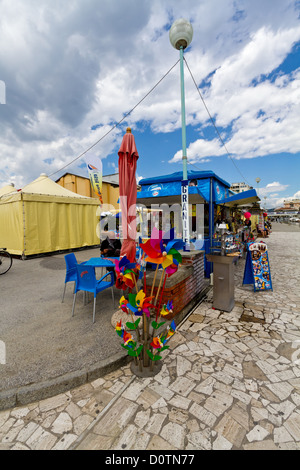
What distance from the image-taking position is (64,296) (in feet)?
14.6

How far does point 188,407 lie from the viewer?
74.6 inches

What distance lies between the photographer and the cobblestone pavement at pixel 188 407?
1.60m

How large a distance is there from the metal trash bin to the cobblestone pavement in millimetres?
965

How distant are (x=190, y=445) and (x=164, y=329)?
60.4 inches

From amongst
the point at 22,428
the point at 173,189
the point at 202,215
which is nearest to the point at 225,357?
the point at 22,428

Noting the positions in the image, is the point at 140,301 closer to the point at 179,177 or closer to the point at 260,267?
the point at 260,267

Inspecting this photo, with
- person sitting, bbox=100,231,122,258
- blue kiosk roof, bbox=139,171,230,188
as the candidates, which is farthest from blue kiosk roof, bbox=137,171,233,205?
person sitting, bbox=100,231,122,258

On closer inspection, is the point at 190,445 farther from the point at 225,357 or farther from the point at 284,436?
the point at 225,357

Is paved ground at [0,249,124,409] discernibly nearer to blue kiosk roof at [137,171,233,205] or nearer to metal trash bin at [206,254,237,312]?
metal trash bin at [206,254,237,312]

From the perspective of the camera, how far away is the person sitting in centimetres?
518

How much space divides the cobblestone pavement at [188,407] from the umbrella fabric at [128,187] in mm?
1651

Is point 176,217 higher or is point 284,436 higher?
point 176,217

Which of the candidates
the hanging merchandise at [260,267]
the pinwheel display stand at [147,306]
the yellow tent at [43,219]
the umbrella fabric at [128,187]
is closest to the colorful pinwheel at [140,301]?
the pinwheel display stand at [147,306]

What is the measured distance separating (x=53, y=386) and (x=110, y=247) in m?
3.43
